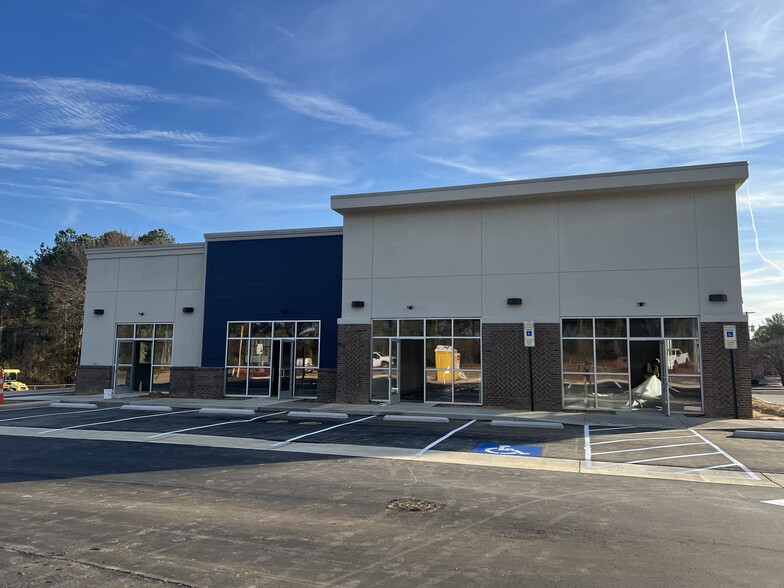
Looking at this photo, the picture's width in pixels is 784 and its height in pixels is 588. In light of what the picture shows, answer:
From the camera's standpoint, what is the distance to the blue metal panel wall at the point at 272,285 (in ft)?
70.6

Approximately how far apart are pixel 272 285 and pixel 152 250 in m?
6.27

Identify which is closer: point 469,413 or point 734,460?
point 734,460

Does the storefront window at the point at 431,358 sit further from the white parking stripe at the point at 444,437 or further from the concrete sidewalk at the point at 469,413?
the white parking stripe at the point at 444,437

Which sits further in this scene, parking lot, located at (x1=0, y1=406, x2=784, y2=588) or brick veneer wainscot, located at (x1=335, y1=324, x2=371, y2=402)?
brick veneer wainscot, located at (x1=335, y1=324, x2=371, y2=402)

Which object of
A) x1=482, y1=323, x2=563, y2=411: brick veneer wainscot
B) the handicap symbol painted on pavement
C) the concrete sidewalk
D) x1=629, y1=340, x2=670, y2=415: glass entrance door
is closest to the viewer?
the handicap symbol painted on pavement

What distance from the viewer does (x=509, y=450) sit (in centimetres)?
1133

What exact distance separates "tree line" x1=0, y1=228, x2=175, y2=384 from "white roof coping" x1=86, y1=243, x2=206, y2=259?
2272 centimetres

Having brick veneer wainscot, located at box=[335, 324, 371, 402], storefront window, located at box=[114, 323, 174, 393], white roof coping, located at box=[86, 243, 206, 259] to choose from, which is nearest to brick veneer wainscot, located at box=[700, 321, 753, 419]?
brick veneer wainscot, located at box=[335, 324, 371, 402]

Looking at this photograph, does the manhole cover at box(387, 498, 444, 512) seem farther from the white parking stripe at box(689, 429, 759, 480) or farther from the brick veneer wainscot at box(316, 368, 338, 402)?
the brick veneer wainscot at box(316, 368, 338, 402)

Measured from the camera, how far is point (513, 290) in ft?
61.9

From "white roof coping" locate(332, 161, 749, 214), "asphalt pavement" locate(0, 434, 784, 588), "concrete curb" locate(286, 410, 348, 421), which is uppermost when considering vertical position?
"white roof coping" locate(332, 161, 749, 214)

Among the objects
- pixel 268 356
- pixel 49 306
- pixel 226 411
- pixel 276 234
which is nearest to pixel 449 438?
pixel 226 411

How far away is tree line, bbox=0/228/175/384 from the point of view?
45656mm

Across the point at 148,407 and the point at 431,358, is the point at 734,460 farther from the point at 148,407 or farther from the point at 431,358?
the point at 148,407
